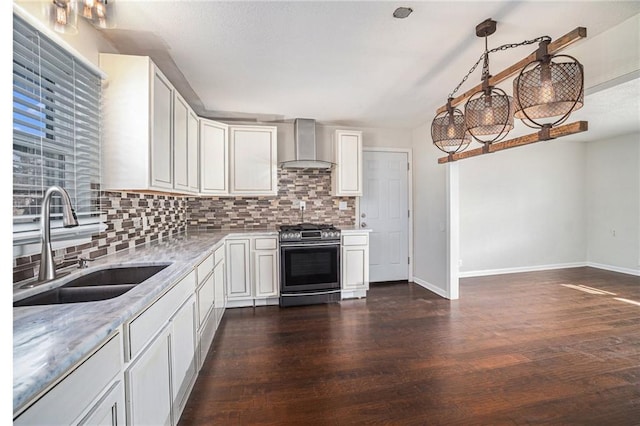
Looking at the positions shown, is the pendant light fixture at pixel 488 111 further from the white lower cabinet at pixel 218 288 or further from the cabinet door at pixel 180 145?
the white lower cabinet at pixel 218 288

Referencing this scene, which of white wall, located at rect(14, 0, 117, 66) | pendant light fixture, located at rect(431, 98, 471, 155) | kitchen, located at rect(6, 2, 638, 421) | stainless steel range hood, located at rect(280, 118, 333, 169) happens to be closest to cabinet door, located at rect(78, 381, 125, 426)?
white wall, located at rect(14, 0, 117, 66)

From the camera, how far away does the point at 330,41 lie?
211 cm

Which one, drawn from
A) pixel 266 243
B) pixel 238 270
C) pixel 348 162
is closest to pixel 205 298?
pixel 238 270

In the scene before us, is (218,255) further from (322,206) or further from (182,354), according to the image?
(322,206)

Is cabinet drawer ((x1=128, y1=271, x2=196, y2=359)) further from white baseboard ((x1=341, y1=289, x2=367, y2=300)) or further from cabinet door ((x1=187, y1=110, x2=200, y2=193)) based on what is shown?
white baseboard ((x1=341, y1=289, x2=367, y2=300))

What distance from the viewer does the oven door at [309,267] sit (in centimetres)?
354

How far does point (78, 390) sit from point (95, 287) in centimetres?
74

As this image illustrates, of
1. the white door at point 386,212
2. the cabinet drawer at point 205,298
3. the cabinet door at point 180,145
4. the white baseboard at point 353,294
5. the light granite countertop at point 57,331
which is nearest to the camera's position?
the light granite countertop at point 57,331

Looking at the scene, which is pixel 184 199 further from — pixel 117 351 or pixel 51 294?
pixel 117 351

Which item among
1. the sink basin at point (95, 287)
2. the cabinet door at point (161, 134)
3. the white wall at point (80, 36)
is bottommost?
the sink basin at point (95, 287)

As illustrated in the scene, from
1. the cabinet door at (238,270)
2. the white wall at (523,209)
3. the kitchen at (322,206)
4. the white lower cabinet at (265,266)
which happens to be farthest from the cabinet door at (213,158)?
the white wall at (523,209)

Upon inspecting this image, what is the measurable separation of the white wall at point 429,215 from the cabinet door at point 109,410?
12.2 ft

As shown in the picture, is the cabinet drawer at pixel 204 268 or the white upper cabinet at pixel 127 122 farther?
the cabinet drawer at pixel 204 268

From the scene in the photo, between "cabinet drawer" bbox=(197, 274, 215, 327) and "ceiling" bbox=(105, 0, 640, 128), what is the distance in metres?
1.82
